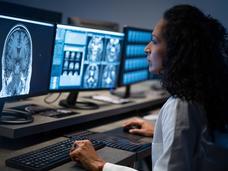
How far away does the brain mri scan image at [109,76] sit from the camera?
2.23 m

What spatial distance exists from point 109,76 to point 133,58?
1.25 ft

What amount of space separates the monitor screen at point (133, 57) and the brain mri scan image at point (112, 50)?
111 millimetres

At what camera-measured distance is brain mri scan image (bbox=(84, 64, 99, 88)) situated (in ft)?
6.85

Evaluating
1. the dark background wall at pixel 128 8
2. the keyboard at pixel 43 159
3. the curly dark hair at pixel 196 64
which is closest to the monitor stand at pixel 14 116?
the keyboard at pixel 43 159

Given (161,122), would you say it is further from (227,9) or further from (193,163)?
(227,9)

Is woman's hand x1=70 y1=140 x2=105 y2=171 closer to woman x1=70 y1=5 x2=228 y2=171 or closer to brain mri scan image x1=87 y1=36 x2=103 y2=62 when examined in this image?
woman x1=70 y1=5 x2=228 y2=171

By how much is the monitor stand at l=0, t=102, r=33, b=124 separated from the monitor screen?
35.5 inches

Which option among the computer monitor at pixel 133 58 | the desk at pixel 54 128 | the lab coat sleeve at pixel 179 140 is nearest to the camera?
the lab coat sleeve at pixel 179 140

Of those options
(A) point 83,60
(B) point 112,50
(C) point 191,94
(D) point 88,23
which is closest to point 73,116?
(A) point 83,60

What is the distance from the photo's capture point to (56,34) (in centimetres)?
183

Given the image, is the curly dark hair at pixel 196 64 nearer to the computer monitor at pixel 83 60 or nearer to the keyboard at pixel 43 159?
the keyboard at pixel 43 159

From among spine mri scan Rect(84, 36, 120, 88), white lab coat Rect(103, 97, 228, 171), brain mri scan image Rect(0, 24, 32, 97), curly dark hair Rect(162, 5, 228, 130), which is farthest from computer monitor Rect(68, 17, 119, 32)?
white lab coat Rect(103, 97, 228, 171)

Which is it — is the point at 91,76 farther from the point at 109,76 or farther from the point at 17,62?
the point at 17,62

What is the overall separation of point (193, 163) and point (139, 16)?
288 cm
